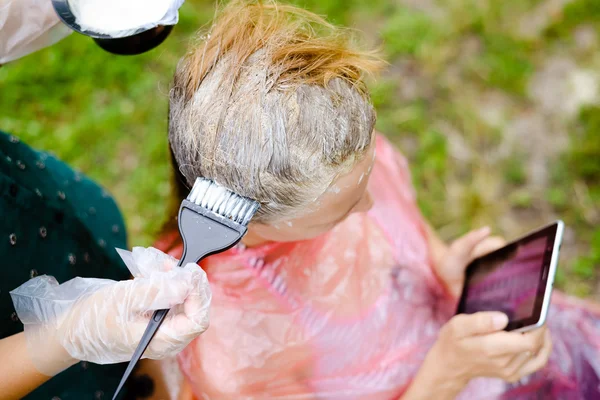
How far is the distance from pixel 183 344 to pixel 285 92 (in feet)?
1.39

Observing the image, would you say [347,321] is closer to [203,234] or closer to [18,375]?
[203,234]

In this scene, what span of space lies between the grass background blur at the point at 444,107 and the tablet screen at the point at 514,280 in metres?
0.73

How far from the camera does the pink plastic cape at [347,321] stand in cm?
121

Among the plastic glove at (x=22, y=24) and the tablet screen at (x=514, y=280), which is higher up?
the plastic glove at (x=22, y=24)

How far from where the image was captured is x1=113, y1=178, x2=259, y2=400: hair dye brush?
0.89 m

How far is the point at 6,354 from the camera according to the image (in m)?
0.93

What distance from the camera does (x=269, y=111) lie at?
90 centimetres

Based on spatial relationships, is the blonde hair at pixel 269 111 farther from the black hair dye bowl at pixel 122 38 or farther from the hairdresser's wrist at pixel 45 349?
the hairdresser's wrist at pixel 45 349

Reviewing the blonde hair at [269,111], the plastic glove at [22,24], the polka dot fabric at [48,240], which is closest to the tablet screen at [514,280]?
the blonde hair at [269,111]

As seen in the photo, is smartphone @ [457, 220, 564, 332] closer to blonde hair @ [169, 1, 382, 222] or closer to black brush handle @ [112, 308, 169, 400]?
blonde hair @ [169, 1, 382, 222]

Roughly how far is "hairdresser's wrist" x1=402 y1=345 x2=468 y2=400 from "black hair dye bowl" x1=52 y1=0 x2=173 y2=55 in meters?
0.87

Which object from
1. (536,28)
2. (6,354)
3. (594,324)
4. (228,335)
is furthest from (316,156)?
(536,28)

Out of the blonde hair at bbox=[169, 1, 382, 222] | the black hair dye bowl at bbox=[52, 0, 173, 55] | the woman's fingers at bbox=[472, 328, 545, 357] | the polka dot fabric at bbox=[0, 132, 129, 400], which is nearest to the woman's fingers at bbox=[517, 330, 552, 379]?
the woman's fingers at bbox=[472, 328, 545, 357]

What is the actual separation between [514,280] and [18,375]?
37.6 inches
